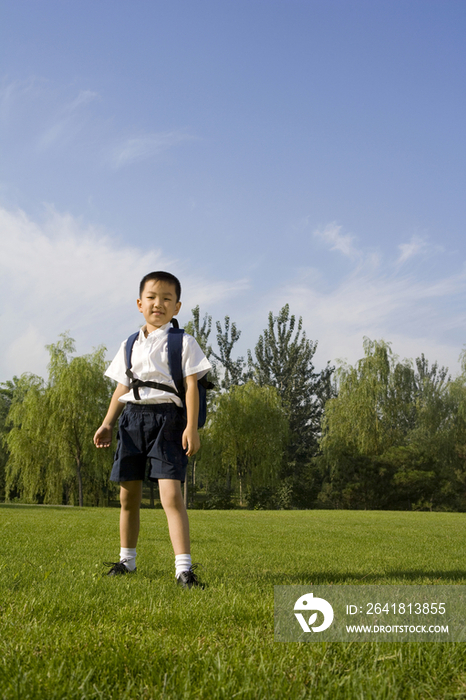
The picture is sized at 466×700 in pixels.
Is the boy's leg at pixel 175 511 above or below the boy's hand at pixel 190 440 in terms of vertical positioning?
below

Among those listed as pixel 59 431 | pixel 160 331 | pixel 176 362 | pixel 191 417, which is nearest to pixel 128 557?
pixel 191 417

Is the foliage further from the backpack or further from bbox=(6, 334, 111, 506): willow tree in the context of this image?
the backpack

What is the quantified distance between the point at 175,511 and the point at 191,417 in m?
0.59

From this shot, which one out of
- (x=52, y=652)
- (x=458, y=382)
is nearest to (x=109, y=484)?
(x=458, y=382)

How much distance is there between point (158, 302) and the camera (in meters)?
3.74

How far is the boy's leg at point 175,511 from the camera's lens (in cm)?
330

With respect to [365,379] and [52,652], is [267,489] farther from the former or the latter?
[52,652]

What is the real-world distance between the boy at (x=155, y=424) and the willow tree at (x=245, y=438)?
23.5m

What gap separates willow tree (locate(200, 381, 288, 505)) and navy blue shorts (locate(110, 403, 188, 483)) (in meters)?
23.6

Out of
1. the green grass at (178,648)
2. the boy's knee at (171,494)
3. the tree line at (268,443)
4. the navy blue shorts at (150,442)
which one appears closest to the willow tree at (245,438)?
the tree line at (268,443)

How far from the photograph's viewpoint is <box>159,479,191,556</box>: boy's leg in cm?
330

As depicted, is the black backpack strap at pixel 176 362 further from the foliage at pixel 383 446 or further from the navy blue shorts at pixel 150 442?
the foliage at pixel 383 446

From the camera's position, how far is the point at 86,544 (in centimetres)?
536

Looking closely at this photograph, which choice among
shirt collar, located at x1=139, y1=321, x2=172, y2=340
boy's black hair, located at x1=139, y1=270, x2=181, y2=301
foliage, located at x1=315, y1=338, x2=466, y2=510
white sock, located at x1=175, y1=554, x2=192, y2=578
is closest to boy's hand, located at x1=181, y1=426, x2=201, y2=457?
white sock, located at x1=175, y1=554, x2=192, y2=578
